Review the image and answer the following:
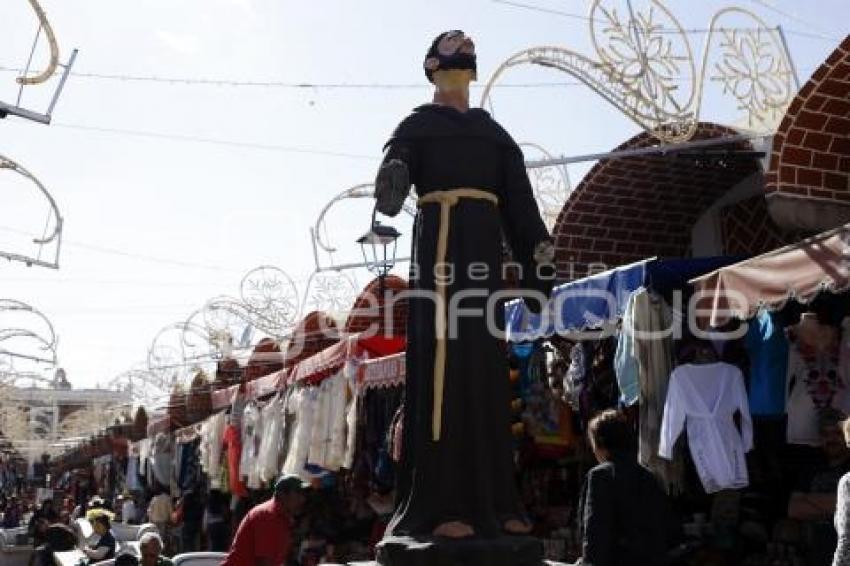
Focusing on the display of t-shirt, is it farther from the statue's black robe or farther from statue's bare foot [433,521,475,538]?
statue's bare foot [433,521,475,538]

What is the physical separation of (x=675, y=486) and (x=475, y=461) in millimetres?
2663

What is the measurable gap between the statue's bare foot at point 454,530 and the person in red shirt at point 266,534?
2460mm

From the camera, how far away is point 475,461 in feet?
15.3

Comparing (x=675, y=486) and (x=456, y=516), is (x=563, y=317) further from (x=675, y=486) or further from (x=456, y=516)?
(x=456, y=516)

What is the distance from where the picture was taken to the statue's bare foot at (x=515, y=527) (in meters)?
4.61

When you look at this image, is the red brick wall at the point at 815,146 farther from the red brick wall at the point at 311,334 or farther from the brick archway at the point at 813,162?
the red brick wall at the point at 311,334

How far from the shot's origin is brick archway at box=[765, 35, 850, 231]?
821cm

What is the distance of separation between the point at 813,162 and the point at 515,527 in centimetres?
513

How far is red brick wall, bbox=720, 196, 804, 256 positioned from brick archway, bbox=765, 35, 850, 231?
1.72 m

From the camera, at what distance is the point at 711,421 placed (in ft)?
21.4

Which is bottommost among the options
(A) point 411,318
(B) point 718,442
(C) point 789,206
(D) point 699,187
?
(B) point 718,442

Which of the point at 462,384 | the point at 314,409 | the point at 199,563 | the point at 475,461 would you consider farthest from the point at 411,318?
the point at 314,409

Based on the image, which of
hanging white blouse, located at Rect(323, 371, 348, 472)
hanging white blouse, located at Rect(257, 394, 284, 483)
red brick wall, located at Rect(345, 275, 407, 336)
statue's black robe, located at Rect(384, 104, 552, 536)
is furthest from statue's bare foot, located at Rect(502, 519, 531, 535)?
red brick wall, located at Rect(345, 275, 407, 336)

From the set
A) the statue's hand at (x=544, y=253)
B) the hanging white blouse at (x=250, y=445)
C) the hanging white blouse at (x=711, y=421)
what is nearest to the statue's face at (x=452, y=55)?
the statue's hand at (x=544, y=253)
